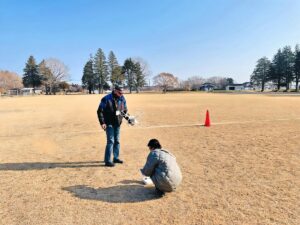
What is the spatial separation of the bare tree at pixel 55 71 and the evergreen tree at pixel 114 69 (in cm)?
1557

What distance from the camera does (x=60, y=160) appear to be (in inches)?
252

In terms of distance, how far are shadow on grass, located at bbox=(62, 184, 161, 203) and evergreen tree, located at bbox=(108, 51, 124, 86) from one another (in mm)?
86123

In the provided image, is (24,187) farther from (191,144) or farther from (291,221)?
(191,144)

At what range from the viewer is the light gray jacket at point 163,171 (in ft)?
12.8

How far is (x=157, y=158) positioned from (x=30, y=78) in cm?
9227

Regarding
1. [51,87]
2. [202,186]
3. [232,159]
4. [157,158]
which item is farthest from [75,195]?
[51,87]

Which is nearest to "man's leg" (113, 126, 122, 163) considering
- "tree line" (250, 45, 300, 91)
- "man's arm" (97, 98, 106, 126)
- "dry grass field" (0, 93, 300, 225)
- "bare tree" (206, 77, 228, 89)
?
"dry grass field" (0, 93, 300, 225)

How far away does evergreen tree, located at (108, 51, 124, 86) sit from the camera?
89.4 meters

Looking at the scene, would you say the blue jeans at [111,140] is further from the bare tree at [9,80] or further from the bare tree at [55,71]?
the bare tree at [9,80]

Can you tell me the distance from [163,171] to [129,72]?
9249cm

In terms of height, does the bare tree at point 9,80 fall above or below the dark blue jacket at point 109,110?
above

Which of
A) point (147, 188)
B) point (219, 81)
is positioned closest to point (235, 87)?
point (219, 81)

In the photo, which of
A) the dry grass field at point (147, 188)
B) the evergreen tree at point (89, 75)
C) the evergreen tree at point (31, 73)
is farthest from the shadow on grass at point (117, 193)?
the evergreen tree at point (31, 73)

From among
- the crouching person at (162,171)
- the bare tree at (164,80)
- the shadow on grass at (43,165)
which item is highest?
the bare tree at (164,80)
